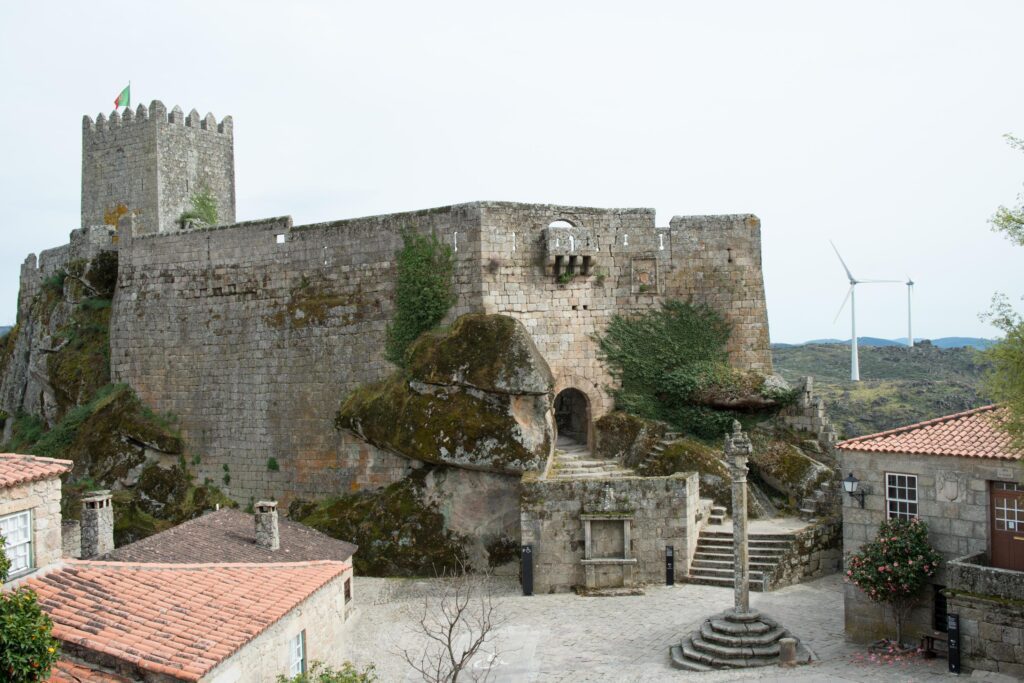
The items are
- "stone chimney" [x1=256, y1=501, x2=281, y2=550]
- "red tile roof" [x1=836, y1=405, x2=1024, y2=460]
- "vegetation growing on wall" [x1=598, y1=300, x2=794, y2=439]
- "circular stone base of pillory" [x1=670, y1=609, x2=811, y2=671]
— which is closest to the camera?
"red tile roof" [x1=836, y1=405, x2=1024, y2=460]

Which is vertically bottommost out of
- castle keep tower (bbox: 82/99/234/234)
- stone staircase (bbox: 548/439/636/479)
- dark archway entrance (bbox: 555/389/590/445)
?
stone staircase (bbox: 548/439/636/479)

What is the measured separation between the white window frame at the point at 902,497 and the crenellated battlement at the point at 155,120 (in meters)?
26.0

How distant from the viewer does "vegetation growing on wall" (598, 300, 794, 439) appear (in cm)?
2731

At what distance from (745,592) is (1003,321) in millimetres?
7295

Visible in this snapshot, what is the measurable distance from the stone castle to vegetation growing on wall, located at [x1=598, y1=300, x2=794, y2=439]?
440mm

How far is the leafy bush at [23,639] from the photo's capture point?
10.5 meters

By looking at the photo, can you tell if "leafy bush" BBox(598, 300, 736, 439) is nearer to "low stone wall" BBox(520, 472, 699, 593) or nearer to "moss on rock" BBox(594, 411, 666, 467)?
"moss on rock" BBox(594, 411, 666, 467)

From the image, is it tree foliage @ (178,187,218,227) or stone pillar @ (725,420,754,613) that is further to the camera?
tree foliage @ (178,187,218,227)

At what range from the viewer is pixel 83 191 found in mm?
34500

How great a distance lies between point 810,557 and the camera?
23.5 metres

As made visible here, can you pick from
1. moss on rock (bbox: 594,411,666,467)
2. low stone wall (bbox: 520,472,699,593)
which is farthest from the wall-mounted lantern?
moss on rock (bbox: 594,411,666,467)

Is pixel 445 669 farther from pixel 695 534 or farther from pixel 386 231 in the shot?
pixel 386 231

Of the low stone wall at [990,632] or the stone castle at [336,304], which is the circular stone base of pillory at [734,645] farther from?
the stone castle at [336,304]

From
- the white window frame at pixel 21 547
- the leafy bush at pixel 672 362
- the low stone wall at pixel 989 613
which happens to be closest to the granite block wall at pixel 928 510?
the low stone wall at pixel 989 613
